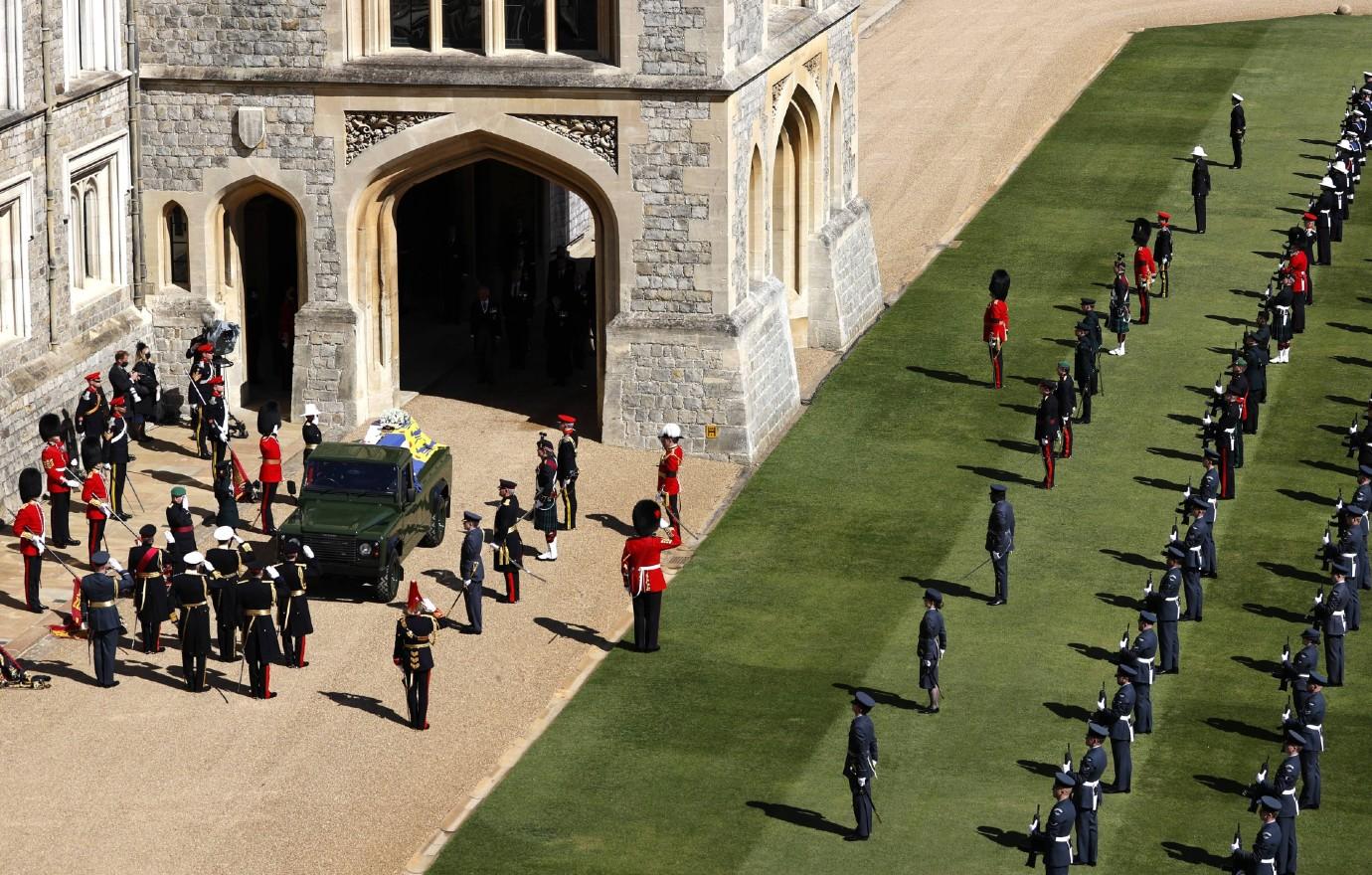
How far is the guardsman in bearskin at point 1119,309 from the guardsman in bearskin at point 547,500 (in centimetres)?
1326

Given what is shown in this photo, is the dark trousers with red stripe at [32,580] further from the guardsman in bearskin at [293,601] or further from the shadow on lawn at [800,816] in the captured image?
the shadow on lawn at [800,816]

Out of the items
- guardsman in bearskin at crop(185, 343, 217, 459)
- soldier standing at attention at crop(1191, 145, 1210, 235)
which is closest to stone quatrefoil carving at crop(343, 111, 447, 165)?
guardsman in bearskin at crop(185, 343, 217, 459)

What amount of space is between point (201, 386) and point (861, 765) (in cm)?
1575

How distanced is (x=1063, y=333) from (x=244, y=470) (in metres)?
15.5

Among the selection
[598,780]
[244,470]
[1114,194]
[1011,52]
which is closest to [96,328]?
[244,470]

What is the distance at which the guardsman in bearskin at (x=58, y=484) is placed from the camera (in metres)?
37.9

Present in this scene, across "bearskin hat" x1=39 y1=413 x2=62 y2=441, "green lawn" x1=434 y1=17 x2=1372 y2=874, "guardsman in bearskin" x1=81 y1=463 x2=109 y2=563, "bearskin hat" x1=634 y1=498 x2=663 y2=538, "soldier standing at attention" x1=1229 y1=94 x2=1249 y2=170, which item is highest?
"soldier standing at attention" x1=1229 y1=94 x2=1249 y2=170

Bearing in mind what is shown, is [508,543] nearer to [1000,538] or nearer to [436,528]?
[436,528]

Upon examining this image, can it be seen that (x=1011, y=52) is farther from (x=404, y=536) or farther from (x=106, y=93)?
(x=404, y=536)

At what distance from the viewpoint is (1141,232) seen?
51.1m

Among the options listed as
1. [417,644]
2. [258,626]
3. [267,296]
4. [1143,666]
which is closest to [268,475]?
[258,626]

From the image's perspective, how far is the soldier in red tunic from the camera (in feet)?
115

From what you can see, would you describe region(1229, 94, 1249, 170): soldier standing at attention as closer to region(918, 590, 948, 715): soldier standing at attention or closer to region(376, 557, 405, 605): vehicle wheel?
region(918, 590, 948, 715): soldier standing at attention

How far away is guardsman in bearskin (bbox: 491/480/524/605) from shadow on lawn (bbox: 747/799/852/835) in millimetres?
6920
